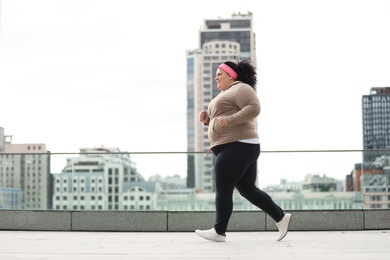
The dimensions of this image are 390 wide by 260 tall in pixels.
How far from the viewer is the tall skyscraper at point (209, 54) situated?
191m

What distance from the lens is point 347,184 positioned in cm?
902

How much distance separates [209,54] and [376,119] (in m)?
53.1

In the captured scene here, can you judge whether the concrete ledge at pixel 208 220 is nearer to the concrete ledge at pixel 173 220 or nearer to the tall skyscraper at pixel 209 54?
the concrete ledge at pixel 173 220

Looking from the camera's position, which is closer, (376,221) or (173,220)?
(376,221)

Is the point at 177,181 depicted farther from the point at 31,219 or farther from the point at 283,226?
the point at 283,226

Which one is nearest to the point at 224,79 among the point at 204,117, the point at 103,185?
the point at 204,117

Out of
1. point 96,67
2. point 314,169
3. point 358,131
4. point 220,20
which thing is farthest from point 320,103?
point 314,169

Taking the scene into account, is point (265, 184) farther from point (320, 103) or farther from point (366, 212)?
point (320, 103)

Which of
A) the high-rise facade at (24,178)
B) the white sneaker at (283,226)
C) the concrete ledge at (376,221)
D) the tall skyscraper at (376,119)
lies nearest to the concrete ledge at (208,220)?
the concrete ledge at (376,221)

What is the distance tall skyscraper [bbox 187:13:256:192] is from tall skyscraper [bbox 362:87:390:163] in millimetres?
32211

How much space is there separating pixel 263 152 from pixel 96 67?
185 m

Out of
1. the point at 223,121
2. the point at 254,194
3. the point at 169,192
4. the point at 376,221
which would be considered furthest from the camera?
the point at 169,192

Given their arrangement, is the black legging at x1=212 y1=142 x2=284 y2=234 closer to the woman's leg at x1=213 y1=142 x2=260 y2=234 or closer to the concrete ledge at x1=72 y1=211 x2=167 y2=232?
the woman's leg at x1=213 y1=142 x2=260 y2=234

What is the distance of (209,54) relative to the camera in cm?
19288
